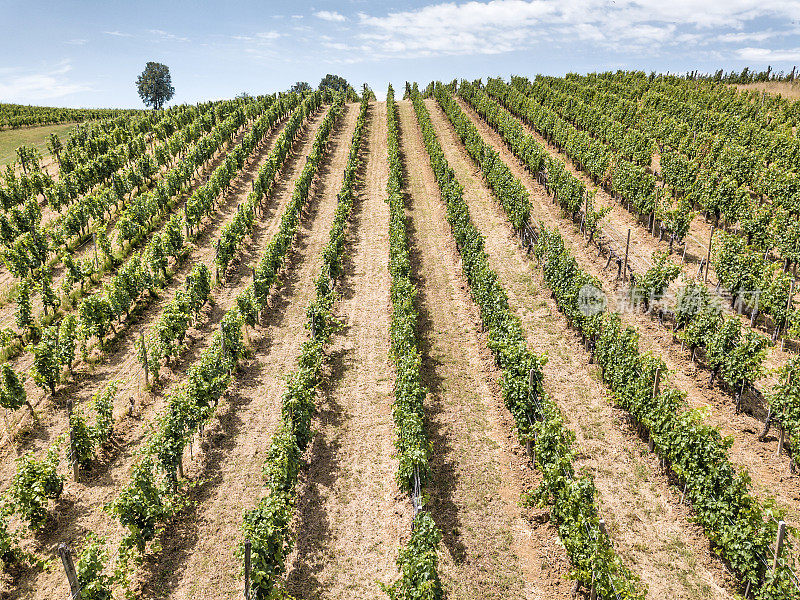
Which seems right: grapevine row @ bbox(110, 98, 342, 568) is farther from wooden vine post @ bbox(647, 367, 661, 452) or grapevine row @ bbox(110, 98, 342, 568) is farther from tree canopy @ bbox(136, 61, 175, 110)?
tree canopy @ bbox(136, 61, 175, 110)

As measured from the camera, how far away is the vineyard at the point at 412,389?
13.0 m

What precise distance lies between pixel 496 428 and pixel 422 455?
463 cm

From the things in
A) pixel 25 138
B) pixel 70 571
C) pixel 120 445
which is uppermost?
pixel 25 138

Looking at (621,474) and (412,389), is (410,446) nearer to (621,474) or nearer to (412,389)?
(412,389)

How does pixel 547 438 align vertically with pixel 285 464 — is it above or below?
above

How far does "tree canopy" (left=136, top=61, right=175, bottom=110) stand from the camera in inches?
3878

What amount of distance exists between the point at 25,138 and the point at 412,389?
6551 cm

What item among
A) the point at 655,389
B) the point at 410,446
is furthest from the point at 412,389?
the point at 655,389

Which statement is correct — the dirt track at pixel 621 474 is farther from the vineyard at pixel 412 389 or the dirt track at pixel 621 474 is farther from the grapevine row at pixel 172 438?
the grapevine row at pixel 172 438

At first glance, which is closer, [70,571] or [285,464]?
[70,571]

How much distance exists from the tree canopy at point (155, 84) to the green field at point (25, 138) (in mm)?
31330

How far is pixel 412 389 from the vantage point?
17.0 meters

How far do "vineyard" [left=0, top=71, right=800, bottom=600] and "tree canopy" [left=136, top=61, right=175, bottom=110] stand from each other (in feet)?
228

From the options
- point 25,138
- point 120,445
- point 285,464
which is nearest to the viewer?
point 285,464
